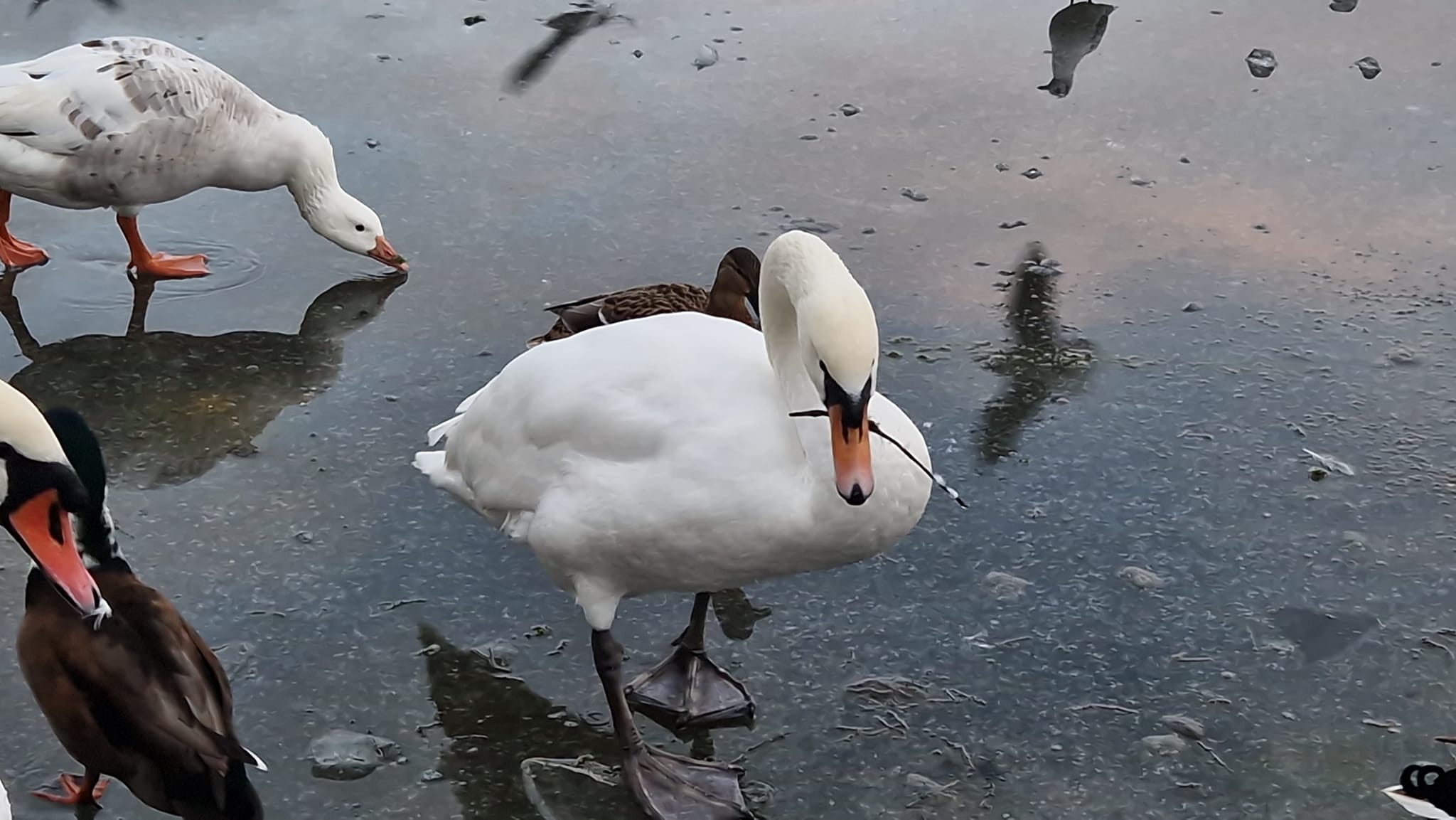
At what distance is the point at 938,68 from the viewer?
6422mm

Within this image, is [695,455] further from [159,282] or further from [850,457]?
[159,282]

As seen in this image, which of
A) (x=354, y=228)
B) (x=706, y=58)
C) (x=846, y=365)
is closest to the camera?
(x=846, y=365)

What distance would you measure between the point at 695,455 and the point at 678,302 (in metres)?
1.45

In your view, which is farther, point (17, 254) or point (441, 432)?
point (17, 254)

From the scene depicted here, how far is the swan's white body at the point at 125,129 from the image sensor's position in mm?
4879

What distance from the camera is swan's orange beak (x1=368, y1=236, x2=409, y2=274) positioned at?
5.02 m

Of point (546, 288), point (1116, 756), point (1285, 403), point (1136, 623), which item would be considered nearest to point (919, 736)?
point (1116, 756)

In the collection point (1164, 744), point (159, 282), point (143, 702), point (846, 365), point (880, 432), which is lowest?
point (159, 282)

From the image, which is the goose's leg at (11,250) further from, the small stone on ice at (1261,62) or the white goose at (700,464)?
the small stone on ice at (1261,62)

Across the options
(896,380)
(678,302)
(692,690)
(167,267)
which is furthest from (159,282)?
(692,690)

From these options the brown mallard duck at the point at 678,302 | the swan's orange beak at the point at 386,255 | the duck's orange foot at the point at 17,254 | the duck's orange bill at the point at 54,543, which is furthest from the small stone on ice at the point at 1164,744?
the duck's orange foot at the point at 17,254

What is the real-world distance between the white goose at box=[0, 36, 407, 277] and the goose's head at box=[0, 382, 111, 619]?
2.45 metres

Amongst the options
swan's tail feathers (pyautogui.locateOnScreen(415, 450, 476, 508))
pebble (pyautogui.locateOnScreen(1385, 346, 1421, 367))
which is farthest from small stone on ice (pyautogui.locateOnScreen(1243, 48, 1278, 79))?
swan's tail feathers (pyautogui.locateOnScreen(415, 450, 476, 508))

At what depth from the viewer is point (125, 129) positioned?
4910mm
